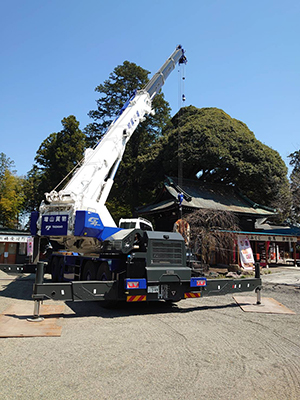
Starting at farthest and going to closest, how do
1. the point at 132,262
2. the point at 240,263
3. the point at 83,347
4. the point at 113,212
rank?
the point at 113,212 < the point at 240,263 < the point at 132,262 < the point at 83,347

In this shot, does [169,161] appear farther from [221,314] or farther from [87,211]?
[221,314]

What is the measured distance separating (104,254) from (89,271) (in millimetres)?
1372

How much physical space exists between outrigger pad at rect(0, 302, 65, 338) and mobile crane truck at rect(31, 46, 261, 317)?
1.40 feet

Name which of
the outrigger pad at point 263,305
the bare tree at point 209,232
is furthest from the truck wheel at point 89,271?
the bare tree at point 209,232

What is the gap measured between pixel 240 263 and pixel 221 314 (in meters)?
12.8

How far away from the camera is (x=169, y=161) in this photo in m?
29.6

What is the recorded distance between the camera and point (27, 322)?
7.34 metres

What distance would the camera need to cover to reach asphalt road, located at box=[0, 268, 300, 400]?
4.00m

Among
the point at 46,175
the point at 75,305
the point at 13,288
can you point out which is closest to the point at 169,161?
the point at 46,175

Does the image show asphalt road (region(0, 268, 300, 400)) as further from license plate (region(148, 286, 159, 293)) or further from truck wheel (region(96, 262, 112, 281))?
truck wheel (region(96, 262, 112, 281))

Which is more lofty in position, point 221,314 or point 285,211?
point 285,211

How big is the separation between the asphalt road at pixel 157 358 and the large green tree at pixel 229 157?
64.7 ft

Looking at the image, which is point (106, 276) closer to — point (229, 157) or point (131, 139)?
point (229, 157)

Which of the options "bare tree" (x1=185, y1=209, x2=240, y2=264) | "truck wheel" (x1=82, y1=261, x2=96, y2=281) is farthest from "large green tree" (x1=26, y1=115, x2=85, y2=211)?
"truck wheel" (x1=82, y1=261, x2=96, y2=281)
